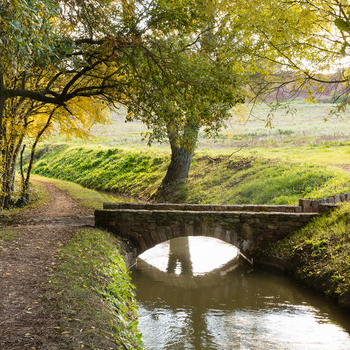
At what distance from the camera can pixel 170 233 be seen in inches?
437

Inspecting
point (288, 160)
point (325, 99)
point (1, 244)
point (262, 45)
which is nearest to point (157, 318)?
point (1, 244)

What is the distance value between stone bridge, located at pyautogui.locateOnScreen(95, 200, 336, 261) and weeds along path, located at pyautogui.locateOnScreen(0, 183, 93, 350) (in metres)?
1.37

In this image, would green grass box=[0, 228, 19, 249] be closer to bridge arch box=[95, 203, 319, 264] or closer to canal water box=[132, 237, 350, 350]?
bridge arch box=[95, 203, 319, 264]

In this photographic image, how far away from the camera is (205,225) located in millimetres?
11078

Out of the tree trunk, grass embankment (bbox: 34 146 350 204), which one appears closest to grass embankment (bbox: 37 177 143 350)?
grass embankment (bbox: 34 146 350 204)

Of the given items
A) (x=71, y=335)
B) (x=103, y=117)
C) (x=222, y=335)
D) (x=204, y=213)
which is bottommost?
(x=222, y=335)

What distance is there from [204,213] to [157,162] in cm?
1528

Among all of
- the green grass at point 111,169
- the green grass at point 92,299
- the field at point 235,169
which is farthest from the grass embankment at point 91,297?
the green grass at point 111,169

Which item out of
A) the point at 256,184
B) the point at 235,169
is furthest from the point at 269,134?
the point at 256,184

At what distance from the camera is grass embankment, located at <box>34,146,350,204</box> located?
15562 millimetres

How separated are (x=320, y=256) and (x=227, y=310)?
2.64 meters

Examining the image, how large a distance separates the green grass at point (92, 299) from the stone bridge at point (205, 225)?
203 centimetres

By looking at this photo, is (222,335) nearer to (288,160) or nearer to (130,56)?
(130,56)

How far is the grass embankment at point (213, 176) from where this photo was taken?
15562mm
